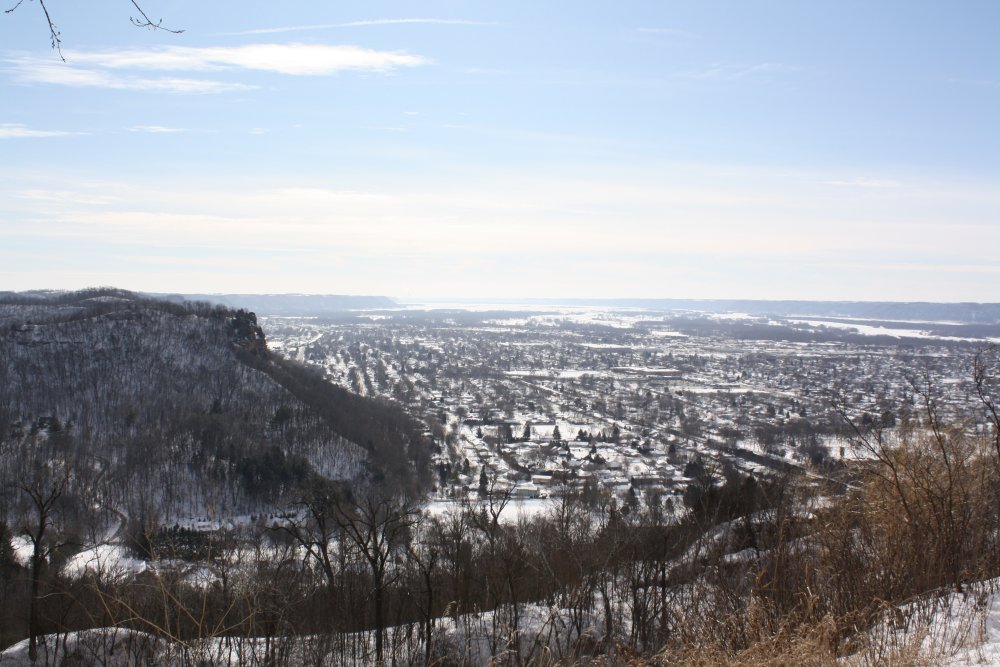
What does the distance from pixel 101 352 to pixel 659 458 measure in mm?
49145

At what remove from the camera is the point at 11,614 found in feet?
54.3

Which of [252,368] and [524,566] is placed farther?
[252,368]

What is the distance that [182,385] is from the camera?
189 ft

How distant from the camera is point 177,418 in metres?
50.8

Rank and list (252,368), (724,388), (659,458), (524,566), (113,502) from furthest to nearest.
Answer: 1. (724,388)
2. (252,368)
3. (659,458)
4. (113,502)
5. (524,566)

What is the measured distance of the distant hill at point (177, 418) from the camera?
137 feet

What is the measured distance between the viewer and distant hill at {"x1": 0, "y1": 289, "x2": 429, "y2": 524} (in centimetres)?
4172

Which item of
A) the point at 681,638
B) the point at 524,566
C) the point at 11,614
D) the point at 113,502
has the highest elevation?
the point at 681,638

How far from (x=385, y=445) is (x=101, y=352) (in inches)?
1152

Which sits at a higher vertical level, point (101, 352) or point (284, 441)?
point (101, 352)

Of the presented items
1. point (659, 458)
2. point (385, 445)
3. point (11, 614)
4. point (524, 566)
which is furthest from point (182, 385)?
point (524, 566)

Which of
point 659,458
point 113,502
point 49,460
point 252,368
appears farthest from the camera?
point 252,368

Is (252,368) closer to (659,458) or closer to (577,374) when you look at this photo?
(659,458)

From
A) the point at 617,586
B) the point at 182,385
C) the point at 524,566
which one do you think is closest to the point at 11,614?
the point at 524,566
